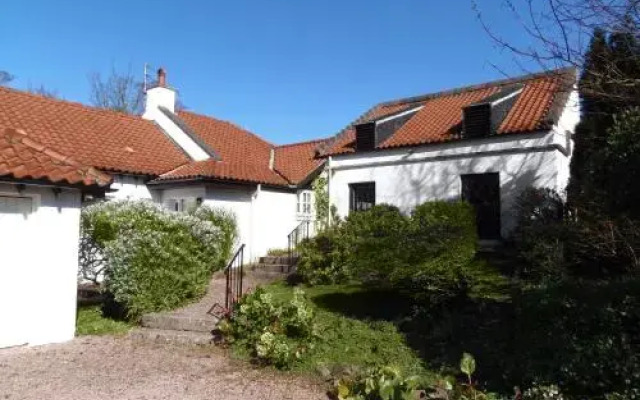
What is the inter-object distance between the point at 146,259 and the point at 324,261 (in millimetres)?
4575

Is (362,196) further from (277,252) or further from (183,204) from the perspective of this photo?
(183,204)

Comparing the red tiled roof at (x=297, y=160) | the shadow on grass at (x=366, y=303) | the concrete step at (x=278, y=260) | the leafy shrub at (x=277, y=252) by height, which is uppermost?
the red tiled roof at (x=297, y=160)

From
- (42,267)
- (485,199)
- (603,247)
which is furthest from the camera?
(485,199)

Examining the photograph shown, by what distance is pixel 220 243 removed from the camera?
14.6m

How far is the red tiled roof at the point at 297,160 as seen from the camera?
724 inches

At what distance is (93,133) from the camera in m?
16.9

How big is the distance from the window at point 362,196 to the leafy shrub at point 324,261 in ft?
12.9

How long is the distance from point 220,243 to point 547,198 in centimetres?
868

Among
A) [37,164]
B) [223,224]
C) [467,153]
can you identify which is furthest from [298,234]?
[37,164]

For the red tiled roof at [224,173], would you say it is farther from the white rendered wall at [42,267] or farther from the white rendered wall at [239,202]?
the white rendered wall at [42,267]

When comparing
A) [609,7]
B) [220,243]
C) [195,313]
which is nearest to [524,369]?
[609,7]

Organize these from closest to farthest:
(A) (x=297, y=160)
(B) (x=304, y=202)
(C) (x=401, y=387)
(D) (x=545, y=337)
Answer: (C) (x=401, y=387), (D) (x=545, y=337), (B) (x=304, y=202), (A) (x=297, y=160)

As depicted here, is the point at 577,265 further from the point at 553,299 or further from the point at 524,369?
the point at 524,369

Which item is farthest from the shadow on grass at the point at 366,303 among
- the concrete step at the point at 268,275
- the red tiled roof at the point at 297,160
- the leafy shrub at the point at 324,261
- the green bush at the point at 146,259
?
the red tiled roof at the point at 297,160
